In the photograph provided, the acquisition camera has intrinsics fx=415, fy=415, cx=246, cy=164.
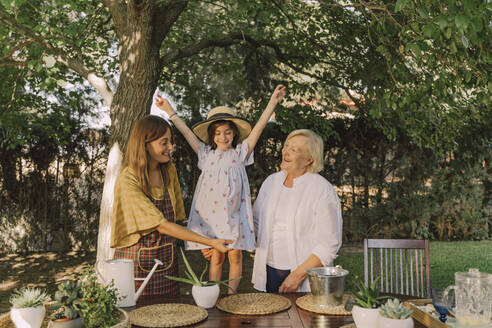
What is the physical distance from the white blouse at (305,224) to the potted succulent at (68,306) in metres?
1.46

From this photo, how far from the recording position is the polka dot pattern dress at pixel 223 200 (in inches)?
126

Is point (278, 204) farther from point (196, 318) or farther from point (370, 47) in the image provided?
point (370, 47)

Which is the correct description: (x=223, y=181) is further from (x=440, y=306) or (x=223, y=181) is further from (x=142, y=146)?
(x=440, y=306)

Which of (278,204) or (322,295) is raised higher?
(278,204)

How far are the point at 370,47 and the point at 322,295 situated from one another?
4.03m

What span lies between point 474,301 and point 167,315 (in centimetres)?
127

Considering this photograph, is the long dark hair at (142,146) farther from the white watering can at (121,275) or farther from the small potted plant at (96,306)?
the small potted plant at (96,306)

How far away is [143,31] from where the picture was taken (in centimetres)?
414

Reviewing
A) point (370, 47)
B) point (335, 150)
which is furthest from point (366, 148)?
point (370, 47)

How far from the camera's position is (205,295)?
198cm

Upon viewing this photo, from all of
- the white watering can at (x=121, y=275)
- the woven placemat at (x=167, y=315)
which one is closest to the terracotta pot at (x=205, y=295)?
the woven placemat at (x=167, y=315)

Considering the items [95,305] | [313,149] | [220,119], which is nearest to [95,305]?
[95,305]

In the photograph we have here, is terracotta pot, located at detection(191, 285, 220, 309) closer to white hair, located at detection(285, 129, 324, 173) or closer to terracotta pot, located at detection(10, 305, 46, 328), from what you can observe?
terracotta pot, located at detection(10, 305, 46, 328)

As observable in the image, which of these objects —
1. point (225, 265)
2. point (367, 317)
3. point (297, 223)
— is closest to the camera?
point (367, 317)
